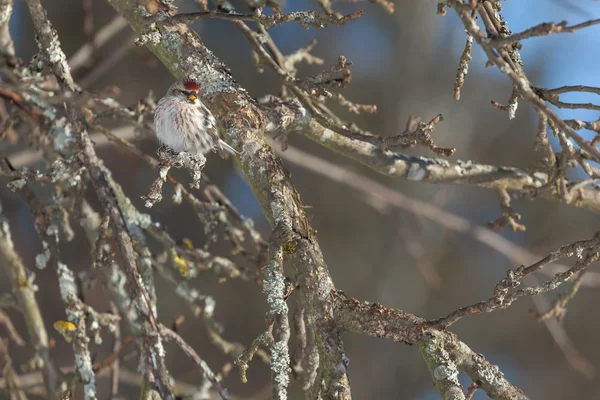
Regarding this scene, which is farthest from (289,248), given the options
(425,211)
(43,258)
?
(425,211)

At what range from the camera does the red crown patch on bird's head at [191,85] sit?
6.42 ft

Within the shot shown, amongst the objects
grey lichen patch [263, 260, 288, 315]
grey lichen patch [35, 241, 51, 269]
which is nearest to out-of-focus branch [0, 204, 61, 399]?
grey lichen patch [35, 241, 51, 269]

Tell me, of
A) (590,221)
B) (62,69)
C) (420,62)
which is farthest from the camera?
(420,62)

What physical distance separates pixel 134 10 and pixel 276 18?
598 mm

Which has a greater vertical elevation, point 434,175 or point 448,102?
point 448,102

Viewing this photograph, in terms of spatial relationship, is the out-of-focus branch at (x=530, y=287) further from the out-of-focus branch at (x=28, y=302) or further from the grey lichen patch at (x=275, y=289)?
the out-of-focus branch at (x=28, y=302)

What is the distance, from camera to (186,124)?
2.19 meters

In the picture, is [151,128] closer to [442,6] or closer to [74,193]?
[74,193]

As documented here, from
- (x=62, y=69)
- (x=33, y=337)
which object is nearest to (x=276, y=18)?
(x=62, y=69)

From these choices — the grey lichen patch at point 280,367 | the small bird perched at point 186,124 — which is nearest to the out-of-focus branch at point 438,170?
the small bird perched at point 186,124

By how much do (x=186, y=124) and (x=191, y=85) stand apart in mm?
230

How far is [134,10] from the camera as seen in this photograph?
2051 mm

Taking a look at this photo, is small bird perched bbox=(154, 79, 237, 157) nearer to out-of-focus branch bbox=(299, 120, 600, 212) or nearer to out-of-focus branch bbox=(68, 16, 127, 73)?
out-of-focus branch bbox=(299, 120, 600, 212)

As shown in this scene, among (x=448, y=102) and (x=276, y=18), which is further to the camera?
(x=448, y=102)
